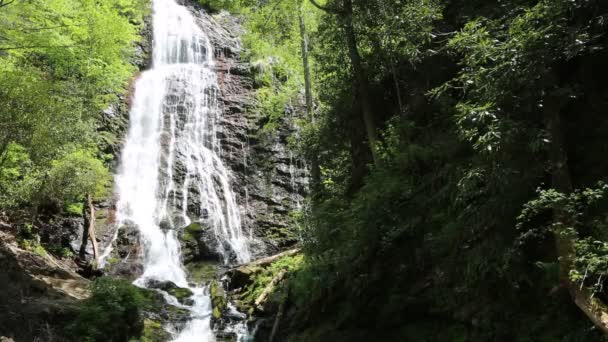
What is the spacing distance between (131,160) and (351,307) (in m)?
16.5

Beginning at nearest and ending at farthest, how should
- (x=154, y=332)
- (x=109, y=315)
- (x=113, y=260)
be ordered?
(x=109, y=315) → (x=154, y=332) → (x=113, y=260)

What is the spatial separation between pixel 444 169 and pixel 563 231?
2633 mm

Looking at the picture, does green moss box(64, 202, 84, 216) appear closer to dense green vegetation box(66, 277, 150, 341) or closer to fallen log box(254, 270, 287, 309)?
dense green vegetation box(66, 277, 150, 341)

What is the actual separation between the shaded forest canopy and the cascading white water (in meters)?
4.46

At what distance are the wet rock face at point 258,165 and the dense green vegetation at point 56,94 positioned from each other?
5899 millimetres

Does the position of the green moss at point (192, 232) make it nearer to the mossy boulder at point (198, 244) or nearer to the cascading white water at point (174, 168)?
the mossy boulder at point (198, 244)

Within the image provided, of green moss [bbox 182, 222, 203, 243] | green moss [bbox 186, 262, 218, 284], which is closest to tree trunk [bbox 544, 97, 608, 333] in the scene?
green moss [bbox 186, 262, 218, 284]

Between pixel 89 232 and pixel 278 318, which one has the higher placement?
pixel 89 232

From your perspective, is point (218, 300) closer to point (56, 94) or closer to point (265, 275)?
point (265, 275)

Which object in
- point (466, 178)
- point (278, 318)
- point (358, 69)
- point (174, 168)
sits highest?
point (174, 168)

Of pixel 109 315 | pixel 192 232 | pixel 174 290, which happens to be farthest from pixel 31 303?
pixel 192 232

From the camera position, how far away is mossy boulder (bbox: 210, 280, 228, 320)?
510 inches

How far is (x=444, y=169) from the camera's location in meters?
7.08

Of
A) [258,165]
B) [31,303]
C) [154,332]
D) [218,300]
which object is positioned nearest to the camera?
[31,303]
